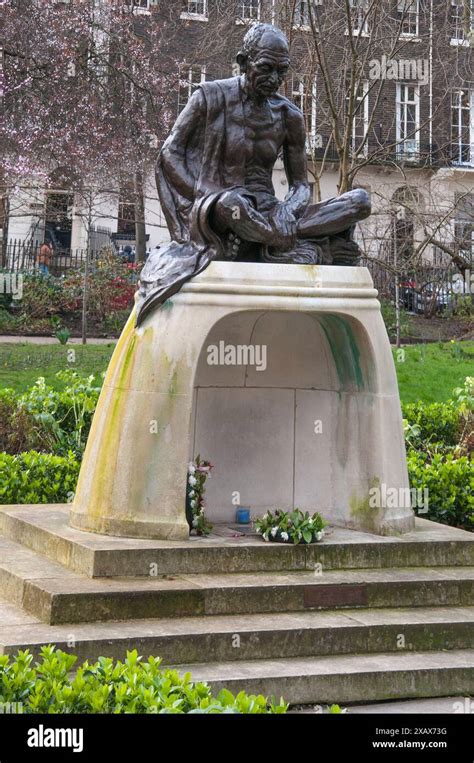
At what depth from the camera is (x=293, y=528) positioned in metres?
7.77

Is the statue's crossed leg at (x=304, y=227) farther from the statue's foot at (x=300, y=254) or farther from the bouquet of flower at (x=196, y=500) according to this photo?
the bouquet of flower at (x=196, y=500)

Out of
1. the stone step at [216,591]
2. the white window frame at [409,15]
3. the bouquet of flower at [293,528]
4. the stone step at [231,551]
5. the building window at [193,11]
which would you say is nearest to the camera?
the stone step at [216,591]

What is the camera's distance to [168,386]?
7.75 m

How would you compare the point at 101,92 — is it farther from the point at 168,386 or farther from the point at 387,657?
the point at 387,657

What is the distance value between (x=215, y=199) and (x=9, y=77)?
14835mm

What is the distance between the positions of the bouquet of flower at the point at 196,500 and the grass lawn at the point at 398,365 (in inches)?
297

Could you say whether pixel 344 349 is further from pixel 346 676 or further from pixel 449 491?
pixel 346 676

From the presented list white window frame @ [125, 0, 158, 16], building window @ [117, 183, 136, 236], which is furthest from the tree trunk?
white window frame @ [125, 0, 158, 16]

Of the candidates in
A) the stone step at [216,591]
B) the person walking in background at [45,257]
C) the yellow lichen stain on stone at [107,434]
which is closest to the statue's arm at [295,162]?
the yellow lichen stain on stone at [107,434]

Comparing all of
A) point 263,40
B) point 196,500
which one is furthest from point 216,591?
point 263,40

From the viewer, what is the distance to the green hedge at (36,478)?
33.8 ft

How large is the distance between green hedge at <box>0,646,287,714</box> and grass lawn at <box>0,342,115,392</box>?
10122 mm

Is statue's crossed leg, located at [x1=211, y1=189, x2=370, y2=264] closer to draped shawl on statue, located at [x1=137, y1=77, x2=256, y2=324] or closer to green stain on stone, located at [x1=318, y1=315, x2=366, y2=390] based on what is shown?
draped shawl on statue, located at [x1=137, y1=77, x2=256, y2=324]
